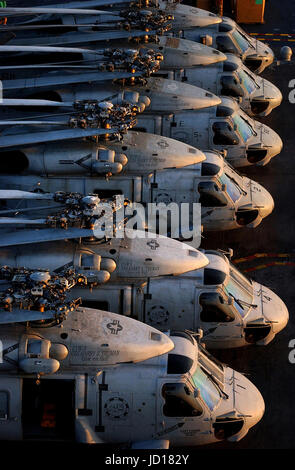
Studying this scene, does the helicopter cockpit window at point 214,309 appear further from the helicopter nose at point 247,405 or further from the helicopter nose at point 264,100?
the helicopter nose at point 264,100

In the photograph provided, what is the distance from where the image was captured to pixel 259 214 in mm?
31969

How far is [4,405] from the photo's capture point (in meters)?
21.9

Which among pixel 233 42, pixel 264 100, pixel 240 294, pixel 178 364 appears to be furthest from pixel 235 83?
pixel 178 364

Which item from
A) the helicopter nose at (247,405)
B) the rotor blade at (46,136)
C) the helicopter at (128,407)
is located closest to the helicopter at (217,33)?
the rotor blade at (46,136)

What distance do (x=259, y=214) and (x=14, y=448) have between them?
47.7ft

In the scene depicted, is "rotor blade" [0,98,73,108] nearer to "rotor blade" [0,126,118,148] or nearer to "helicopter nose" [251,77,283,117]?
"rotor blade" [0,126,118,148]

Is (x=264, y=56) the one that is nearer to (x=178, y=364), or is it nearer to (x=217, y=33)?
(x=217, y=33)

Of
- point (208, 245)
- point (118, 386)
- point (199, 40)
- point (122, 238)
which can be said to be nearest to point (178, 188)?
point (208, 245)

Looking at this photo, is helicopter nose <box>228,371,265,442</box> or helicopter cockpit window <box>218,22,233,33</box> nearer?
helicopter nose <box>228,371,265,442</box>

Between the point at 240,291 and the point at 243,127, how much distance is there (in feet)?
35.4

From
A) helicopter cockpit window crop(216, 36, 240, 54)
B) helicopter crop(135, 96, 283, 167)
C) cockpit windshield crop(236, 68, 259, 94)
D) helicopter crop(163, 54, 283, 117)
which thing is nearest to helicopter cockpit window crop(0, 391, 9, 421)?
helicopter crop(135, 96, 283, 167)

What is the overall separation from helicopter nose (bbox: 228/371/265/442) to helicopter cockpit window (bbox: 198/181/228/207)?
913cm

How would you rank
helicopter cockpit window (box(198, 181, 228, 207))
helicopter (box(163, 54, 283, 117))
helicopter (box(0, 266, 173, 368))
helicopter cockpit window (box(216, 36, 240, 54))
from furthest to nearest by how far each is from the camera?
helicopter cockpit window (box(216, 36, 240, 54)) → helicopter (box(163, 54, 283, 117)) → helicopter cockpit window (box(198, 181, 228, 207)) → helicopter (box(0, 266, 173, 368))

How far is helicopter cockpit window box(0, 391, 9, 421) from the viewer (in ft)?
71.6
